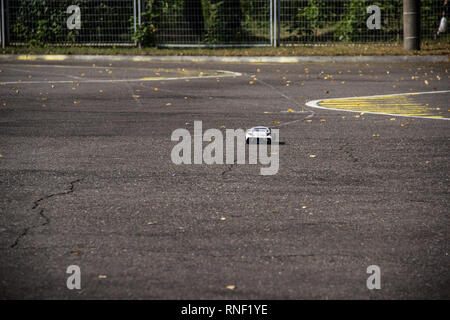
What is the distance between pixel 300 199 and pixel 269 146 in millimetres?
2516

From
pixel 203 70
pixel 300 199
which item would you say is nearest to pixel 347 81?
pixel 203 70

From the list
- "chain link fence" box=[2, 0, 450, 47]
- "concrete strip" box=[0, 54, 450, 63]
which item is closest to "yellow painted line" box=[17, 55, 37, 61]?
"concrete strip" box=[0, 54, 450, 63]

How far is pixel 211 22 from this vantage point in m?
24.1

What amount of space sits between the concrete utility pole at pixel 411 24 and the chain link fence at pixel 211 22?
2128 mm

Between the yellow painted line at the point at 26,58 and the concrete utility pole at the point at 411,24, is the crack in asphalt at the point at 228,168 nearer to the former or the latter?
the concrete utility pole at the point at 411,24

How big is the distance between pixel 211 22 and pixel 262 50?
2.52m

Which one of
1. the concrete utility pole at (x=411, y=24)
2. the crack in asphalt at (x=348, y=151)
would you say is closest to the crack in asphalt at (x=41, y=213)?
the crack in asphalt at (x=348, y=151)

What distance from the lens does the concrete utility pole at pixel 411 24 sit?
20.6 metres

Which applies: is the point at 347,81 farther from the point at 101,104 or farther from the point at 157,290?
the point at 157,290

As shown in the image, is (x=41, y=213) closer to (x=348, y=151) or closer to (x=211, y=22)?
(x=348, y=151)

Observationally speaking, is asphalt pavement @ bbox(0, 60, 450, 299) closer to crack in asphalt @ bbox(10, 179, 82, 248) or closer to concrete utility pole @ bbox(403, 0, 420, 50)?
crack in asphalt @ bbox(10, 179, 82, 248)

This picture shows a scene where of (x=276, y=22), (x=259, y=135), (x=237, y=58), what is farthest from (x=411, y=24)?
(x=259, y=135)
